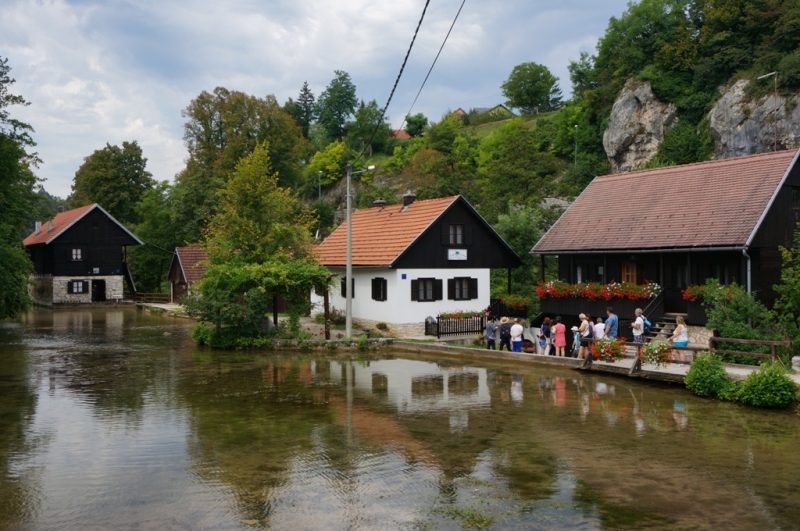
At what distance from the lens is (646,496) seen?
931 cm

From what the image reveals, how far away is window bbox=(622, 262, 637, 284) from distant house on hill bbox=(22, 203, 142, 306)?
42.0m

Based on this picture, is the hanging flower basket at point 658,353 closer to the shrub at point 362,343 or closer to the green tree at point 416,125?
the shrub at point 362,343

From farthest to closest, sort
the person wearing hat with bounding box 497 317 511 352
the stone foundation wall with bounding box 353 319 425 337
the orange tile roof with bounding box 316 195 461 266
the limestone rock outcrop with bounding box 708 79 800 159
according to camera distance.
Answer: the limestone rock outcrop with bounding box 708 79 800 159 < the orange tile roof with bounding box 316 195 461 266 < the stone foundation wall with bounding box 353 319 425 337 < the person wearing hat with bounding box 497 317 511 352

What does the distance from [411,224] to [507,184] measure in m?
15.6

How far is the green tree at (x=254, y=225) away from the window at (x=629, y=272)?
13637 millimetres

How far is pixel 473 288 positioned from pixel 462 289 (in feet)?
1.70

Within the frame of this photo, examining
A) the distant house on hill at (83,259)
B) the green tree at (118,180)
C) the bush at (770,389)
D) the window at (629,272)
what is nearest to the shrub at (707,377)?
the bush at (770,389)

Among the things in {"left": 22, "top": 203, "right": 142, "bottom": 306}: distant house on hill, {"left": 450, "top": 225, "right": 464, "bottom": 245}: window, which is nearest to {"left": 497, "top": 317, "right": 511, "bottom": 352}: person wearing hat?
{"left": 450, "top": 225, "right": 464, "bottom": 245}: window

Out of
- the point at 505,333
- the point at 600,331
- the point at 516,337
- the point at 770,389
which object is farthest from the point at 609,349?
the point at 505,333

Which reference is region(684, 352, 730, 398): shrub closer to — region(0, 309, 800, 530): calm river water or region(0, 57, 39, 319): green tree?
region(0, 309, 800, 530): calm river water

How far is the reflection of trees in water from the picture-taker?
903cm

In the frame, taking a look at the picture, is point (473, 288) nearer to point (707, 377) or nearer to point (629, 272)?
point (629, 272)

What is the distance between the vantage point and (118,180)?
70438 mm

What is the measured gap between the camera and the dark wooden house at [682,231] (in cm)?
2270
